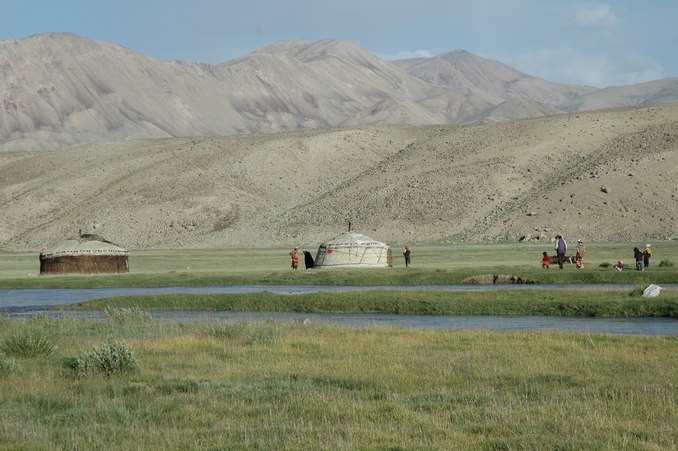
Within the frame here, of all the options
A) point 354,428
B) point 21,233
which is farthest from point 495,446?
point 21,233

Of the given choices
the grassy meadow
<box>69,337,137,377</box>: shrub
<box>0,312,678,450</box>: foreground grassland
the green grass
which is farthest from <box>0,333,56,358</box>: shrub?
the green grass

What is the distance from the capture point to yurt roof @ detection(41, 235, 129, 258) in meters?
59.2

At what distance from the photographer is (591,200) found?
97.8m

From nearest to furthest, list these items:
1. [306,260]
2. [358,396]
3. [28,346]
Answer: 1. [358,396]
2. [28,346]
3. [306,260]

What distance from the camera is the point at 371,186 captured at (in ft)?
387

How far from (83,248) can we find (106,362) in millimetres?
45188

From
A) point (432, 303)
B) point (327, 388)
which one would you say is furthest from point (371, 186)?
point (327, 388)

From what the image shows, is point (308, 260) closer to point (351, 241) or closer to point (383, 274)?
point (351, 241)

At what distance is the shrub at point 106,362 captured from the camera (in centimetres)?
1598

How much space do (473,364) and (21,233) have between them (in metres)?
113

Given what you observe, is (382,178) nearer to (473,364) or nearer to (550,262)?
(550,262)

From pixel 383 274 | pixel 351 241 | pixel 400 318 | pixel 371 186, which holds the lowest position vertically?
pixel 400 318

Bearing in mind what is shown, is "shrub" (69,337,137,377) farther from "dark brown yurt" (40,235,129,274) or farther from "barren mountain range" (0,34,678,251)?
"barren mountain range" (0,34,678,251)

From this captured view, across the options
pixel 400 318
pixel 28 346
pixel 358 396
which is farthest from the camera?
pixel 400 318
